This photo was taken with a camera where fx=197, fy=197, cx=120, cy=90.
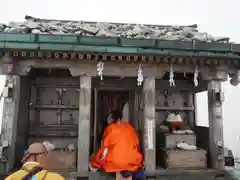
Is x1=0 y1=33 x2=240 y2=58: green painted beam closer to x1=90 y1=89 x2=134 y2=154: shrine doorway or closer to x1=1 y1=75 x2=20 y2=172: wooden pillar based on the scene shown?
x1=1 y1=75 x2=20 y2=172: wooden pillar

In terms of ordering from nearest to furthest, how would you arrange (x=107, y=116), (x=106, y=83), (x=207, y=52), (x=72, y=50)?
(x=72, y=50)
(x=207, y=52)
(x=106, y=83)
(x=107, y=116)

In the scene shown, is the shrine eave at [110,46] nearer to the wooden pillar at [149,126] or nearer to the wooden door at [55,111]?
the wooden pillar at [149,126]

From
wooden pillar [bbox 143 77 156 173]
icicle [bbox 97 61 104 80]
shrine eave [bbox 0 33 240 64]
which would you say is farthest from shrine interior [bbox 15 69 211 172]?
shrine eave [bbox 0 33 240 64]

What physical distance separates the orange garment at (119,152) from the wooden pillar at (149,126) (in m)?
0.27

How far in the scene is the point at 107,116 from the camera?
827 cm

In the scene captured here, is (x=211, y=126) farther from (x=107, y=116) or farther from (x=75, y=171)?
(x=75, y=171)

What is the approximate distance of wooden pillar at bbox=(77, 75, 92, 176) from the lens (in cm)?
601

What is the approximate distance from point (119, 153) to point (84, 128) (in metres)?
1.33

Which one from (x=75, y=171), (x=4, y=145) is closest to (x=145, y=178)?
(x=75, y=171)

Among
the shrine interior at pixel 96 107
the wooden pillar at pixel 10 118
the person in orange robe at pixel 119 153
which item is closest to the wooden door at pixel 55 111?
the shrine interior at pixel 96 107

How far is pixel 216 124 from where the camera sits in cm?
662

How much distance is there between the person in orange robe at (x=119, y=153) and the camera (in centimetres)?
585

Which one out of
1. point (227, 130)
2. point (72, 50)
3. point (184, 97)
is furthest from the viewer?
point (227, 130)

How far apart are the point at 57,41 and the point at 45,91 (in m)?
3.24
